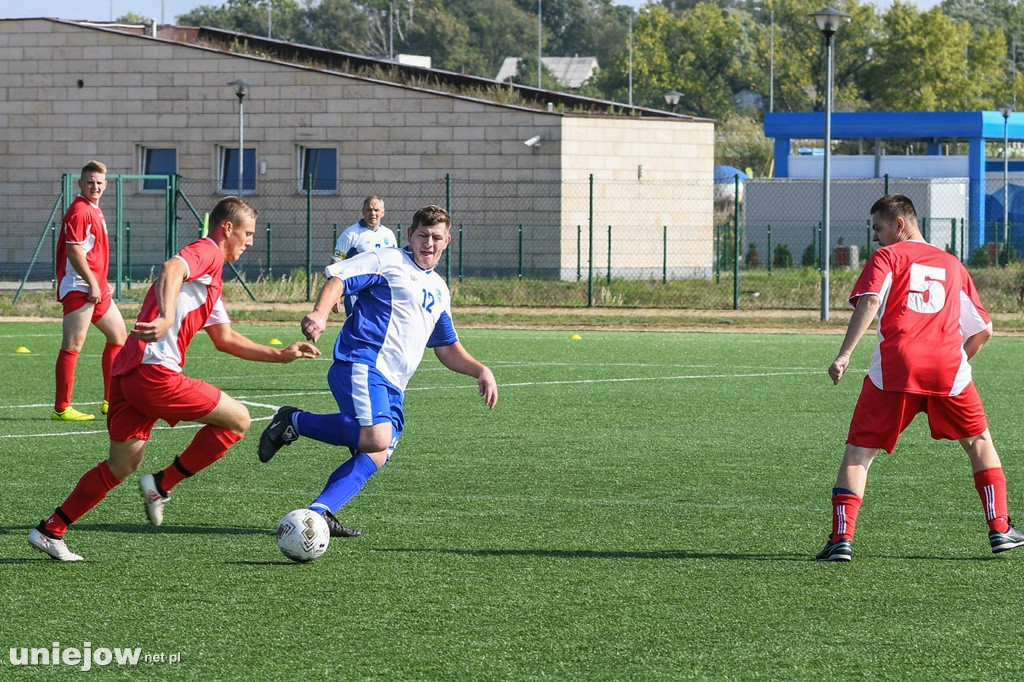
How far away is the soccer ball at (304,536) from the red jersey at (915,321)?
2.62m

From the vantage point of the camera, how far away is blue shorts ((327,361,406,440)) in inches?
271

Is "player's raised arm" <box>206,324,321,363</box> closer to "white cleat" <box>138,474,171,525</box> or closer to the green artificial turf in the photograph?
"white cleat" <box>138,474,171,525</box>

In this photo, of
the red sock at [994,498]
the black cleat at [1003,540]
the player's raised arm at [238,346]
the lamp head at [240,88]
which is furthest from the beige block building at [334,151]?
the black cleat at [1003,540]

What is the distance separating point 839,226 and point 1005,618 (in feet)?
119

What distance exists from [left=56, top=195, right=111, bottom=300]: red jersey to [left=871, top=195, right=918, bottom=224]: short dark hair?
6.56 m

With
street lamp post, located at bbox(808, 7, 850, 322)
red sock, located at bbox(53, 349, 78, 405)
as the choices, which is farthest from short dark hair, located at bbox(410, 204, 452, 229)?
street lamp post, located at bbox(808, 7, 850, 322)

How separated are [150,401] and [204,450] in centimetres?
45

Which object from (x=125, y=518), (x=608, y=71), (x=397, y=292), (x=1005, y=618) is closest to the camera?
(x=1005, y=618)

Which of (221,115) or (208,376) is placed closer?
(208,376)

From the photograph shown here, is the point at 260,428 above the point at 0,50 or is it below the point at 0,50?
below

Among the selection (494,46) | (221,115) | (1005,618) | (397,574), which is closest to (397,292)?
(397,574)

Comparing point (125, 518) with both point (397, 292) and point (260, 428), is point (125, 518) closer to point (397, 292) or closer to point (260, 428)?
point (397, 292)

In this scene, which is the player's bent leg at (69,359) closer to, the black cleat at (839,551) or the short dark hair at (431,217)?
the short dark hair at (431,217)

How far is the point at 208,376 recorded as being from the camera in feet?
49.2
